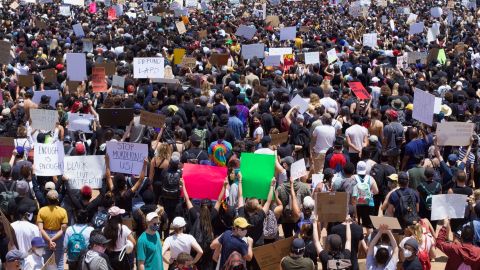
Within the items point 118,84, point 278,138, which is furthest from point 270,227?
point 118,84

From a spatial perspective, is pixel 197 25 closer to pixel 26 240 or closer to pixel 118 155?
pixel 118 155

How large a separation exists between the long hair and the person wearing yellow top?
900mm

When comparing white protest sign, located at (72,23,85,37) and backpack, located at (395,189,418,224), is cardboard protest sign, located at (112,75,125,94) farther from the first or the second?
white protest sign, located at (72,23,85,37)

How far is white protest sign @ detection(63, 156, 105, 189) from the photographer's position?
35.3ft

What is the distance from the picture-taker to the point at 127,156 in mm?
11375

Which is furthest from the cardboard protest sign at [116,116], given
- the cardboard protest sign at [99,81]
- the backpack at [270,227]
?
the backpack at [270,227]

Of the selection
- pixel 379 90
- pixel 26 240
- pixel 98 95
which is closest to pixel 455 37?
pixel 379 90

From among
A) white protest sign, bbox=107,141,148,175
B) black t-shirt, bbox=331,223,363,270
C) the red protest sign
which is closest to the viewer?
black t-shirt, bbox=331,223,363,270

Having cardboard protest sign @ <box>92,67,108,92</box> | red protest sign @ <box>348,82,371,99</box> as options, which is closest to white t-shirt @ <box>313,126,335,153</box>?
red protest sign @ <box>348,82,371,99</box>

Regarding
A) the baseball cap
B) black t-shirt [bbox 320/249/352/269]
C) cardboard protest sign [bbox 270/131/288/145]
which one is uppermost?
the baseball cap

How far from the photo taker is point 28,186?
1034 cm

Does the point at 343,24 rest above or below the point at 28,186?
below

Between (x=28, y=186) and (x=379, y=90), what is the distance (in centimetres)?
867

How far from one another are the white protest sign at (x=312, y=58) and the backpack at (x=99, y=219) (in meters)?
11.6
